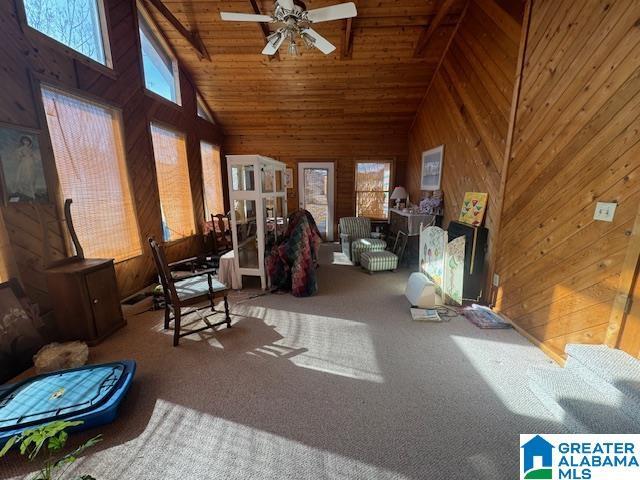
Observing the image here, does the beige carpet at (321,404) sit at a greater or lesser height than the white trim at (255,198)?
lesser

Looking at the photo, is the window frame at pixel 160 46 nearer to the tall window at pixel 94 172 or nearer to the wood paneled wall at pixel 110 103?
the wood paneled wall at pixel 110 103

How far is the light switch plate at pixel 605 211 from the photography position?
1.78 meters

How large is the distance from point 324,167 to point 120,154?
13.6ft

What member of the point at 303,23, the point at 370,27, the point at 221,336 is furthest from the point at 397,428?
the point at 370,27

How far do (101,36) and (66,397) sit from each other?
3869 millimetres

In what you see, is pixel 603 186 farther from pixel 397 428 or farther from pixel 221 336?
pixel 221 336

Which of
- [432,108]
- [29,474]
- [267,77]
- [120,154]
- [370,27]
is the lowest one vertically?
[29,474]

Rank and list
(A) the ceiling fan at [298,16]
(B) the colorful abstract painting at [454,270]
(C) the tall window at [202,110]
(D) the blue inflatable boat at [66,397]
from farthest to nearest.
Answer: (C) the tall window at [202,110], (B) the colorful abstract painting at [454,270], (A) the ceiling fan at [298,16], (D) the blue inflatable boat at [66,397]

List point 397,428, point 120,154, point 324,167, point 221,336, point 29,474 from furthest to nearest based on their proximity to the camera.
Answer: point 324,167 < point 120,154 < point 221,336 < point 397,428 < point 29,474

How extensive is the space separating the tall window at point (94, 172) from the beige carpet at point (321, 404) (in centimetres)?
123

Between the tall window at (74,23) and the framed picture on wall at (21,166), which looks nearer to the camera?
the framed picture on wall at (21,166)

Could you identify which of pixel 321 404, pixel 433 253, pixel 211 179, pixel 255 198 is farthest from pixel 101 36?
pixel 433 253

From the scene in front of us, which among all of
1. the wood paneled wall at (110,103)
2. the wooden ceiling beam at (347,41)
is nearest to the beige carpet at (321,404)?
the wood paneled wall at (110,103)

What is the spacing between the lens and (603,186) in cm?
184
